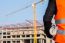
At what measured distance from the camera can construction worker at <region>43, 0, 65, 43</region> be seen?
2.27 metres

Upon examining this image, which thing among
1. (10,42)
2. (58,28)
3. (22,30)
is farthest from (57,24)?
(10,42)

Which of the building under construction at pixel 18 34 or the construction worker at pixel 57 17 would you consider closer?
the construction worker at pixel 57 17

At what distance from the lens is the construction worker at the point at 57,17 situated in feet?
7.44

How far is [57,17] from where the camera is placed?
7.57 feet

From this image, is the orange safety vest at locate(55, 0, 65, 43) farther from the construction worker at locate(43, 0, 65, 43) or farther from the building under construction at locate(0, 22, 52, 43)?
the building under construction at locate(0, 22, 52, 43)

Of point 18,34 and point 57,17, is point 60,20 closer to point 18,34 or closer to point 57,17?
point 57,17

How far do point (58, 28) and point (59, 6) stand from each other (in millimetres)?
164

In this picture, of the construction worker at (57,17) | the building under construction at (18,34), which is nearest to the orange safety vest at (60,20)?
the construction worker at (57,17)

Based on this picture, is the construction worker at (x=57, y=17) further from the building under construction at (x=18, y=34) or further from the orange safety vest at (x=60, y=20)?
the building under construction at (x=18, y=34)

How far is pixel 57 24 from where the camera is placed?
2320 mm

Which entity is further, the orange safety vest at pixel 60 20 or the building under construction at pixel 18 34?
the building under construction at pixel 18 34

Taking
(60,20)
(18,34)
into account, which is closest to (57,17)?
(60,20)

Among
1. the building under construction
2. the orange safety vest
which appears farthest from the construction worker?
the building under construction

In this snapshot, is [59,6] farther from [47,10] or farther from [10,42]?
[10,42]
